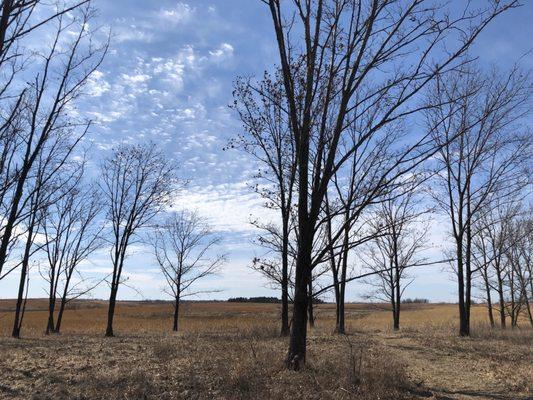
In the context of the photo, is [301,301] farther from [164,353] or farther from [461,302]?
[461,302]

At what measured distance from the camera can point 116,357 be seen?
1149 cm

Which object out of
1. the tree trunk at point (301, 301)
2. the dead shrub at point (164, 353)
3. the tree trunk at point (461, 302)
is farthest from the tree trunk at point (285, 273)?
the tree trunk at point (301, 301)

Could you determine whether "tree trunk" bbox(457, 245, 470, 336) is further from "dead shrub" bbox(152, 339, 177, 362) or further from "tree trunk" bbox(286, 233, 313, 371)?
"tree trunk" bbox(286, 233, 313, 371)

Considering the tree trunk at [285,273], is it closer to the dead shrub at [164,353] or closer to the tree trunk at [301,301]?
the dead shrub at [164,353]

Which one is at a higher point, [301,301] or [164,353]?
[301,301]

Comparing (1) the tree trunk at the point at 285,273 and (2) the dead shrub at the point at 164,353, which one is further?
(1) the tree trunk at the point at 285,273

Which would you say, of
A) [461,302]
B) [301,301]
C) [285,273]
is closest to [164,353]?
[301,301]

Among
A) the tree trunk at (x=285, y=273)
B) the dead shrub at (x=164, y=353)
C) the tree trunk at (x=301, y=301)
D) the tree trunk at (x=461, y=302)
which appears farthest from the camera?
the tree trunk at (x=461, y=302)

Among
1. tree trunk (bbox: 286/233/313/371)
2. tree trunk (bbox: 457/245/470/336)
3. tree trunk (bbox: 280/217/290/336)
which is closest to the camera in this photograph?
tree trunk (bbox: 286/233/313/371)

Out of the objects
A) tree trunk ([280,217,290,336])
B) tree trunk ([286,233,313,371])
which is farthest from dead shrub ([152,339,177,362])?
tree trunk ([280,217,290,336])

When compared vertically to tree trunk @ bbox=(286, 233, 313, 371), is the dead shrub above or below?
below

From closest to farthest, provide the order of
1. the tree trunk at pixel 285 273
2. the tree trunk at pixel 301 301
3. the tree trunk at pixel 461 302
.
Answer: the tree trunk at pixel 301 301 < the tree trunk at pixel 285 273 < the tree trunk at pixel 461 302

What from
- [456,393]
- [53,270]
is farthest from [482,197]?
[53,270]

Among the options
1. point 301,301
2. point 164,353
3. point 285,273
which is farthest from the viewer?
point 285,273
